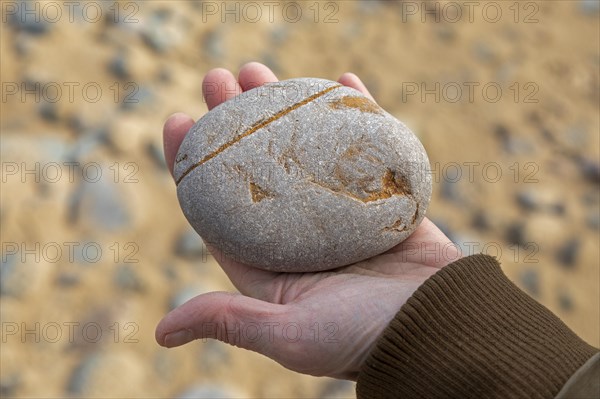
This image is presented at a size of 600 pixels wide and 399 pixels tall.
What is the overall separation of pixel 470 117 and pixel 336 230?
1.87 meters

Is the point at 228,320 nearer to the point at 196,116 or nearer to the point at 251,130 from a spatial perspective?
the point at 251,130

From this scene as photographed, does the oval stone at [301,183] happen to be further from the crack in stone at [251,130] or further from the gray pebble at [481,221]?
the gray pebble at [481,221]

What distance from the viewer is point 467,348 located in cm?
142

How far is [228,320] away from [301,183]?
46cm

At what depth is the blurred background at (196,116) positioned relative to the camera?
7.59ft

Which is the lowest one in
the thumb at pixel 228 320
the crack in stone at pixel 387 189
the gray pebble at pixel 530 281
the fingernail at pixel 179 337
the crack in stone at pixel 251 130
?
the gray pebble at pixel 530 281

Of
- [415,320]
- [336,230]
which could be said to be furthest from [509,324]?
[336,230]

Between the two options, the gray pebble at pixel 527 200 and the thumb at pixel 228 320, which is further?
the gray pebble at pixel 527 200

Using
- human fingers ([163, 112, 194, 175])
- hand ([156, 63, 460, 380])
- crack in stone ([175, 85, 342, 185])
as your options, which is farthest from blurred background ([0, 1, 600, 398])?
crack in stone ([175, 85, 342, 185])

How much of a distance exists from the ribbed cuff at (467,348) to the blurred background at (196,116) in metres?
0.92

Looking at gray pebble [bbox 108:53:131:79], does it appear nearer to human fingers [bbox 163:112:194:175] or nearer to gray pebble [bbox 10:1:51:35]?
gray pebble [bbox 10:1:51:35]

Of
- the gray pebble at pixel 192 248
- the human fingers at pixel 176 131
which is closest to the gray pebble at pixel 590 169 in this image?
the gray pebble at pixel 192 248

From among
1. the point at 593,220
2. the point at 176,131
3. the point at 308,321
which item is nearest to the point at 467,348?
the point at 308,321

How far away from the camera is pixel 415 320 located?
145 centimetres
